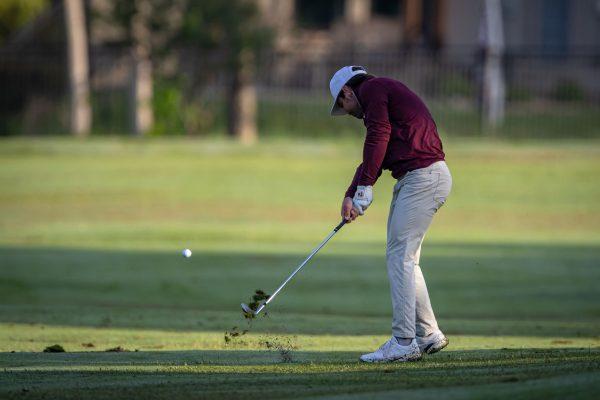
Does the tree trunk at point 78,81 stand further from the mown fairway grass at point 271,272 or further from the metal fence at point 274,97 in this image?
the mown fairway grass at point 271,272

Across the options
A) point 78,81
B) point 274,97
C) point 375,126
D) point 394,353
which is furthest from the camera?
point 274,97

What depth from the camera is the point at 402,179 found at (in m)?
8.40

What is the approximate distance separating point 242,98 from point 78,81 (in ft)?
15.4

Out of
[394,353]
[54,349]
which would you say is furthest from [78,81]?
[394,353]

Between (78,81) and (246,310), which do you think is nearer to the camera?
(246,310)

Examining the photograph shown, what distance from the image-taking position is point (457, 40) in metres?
43.1

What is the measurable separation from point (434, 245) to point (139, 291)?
6010mm

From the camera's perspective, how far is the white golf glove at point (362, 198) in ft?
27.5

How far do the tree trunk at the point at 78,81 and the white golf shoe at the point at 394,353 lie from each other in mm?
26297

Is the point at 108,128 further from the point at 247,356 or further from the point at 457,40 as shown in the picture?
the point at 247,356

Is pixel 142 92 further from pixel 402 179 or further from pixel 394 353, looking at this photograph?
pixel 394 353

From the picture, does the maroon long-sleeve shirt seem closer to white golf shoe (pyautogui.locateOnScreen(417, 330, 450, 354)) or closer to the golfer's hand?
the golfer's hand

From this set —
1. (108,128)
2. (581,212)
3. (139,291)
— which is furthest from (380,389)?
(108,128)

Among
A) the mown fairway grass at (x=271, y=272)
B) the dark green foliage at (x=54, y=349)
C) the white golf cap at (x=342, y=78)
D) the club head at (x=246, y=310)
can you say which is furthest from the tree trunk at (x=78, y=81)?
the white golf cap at (x=342, y=78)
